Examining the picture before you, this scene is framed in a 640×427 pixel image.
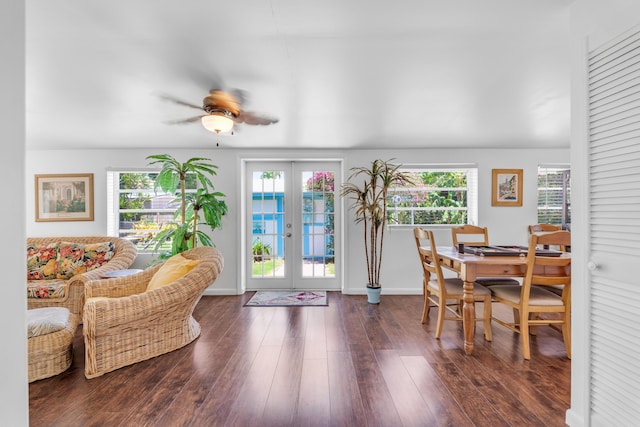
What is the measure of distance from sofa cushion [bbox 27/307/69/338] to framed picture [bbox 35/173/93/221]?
7.97 ft

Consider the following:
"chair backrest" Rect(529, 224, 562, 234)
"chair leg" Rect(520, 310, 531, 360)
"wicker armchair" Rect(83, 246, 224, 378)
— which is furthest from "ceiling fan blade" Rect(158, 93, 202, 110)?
"chair backrest" Rect(529, 224, 562, 234)

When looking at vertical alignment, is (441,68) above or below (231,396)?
above

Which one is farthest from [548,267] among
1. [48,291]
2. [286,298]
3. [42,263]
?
[42,263]

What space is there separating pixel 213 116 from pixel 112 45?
764 mm

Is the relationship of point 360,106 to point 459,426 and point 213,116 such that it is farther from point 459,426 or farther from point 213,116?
point 459,426

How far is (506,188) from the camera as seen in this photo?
4.38 meters

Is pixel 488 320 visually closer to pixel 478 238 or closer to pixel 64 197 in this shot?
pixel 478 238

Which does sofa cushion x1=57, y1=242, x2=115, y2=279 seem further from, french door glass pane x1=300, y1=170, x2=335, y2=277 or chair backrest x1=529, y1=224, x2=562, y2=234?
chair backrest x1=529, y1=224, x2=562, y2=234

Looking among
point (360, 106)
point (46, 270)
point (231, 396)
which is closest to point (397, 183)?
point (360, 106)

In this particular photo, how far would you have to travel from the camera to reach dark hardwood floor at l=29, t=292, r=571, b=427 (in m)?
1.74

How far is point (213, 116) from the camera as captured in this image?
2436mm

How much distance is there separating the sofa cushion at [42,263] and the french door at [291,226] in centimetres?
230

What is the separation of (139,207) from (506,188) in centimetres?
547

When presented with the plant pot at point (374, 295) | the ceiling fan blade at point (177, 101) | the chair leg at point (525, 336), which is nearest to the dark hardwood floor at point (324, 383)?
the chair leg at point (525, 336)
